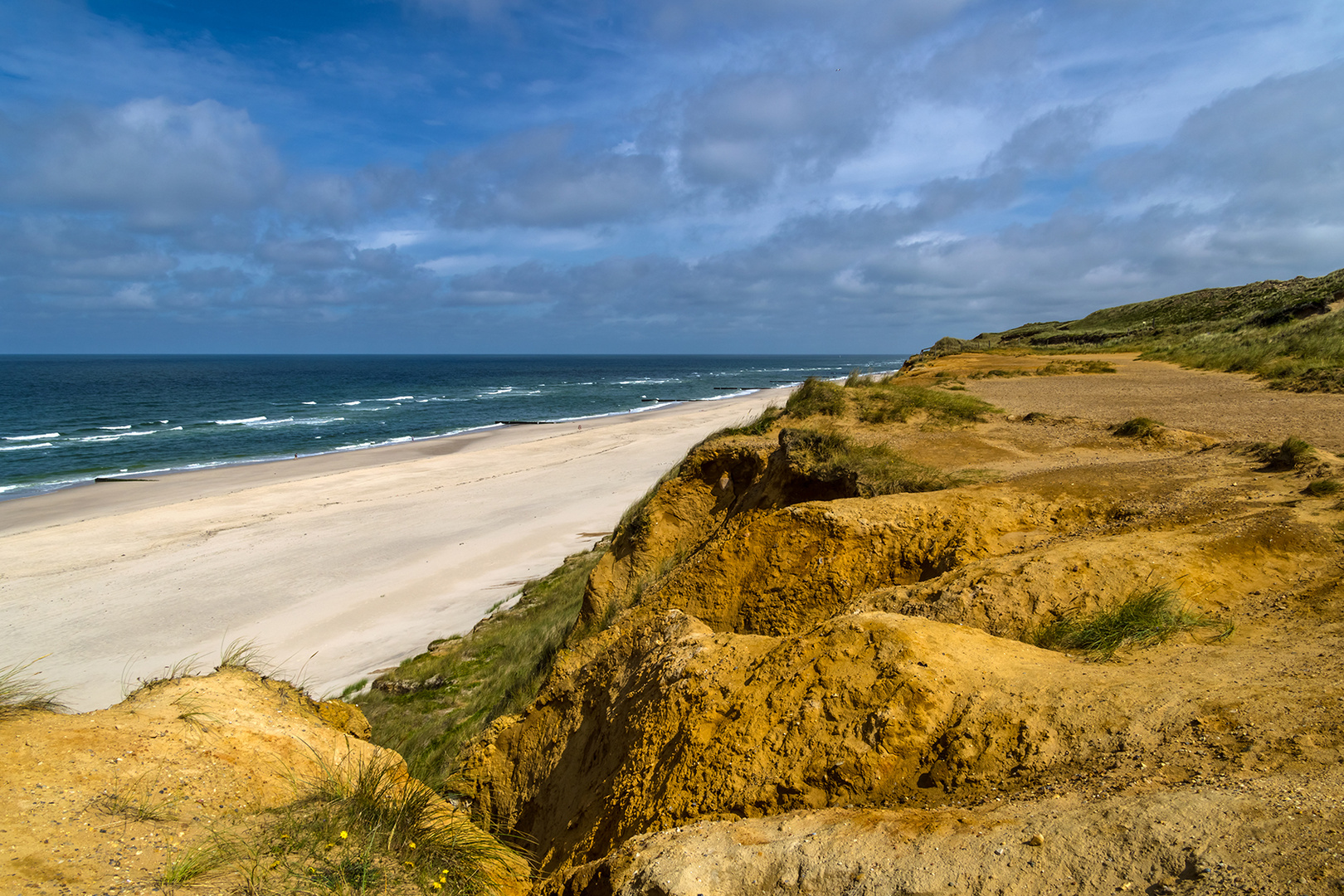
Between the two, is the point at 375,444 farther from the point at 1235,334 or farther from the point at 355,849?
the point at 1235,334

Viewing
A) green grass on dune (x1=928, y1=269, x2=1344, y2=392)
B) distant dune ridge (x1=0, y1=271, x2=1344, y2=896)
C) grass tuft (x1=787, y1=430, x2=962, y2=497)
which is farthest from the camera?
green grass on dune (x1=928, y1=269, x2=1344, y2=392)

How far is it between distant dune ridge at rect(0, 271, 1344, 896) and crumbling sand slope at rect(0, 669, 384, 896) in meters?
0.03

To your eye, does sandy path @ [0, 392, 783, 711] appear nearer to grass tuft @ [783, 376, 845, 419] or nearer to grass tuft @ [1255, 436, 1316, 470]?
grass tuft @ [783, 376, 845, 419]

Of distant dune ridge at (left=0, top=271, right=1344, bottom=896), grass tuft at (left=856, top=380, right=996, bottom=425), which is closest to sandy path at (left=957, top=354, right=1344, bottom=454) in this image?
distant dune ridge at (left=0, top=271, right=1344, bottom=896)

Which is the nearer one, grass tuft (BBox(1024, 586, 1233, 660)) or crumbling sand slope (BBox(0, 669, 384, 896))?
crumbling sand slope (BBox(0, 669, 384, 896))

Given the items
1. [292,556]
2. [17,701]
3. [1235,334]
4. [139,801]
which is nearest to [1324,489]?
[139,801]

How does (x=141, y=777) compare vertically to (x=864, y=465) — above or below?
below

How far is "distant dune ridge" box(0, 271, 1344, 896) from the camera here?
2848mm

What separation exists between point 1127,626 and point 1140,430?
687 cm

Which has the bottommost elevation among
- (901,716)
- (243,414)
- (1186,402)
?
(901,716)

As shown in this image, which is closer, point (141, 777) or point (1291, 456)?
point (141, 777)

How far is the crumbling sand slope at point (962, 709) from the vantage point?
2744 millimetres

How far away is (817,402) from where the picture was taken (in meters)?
12.9

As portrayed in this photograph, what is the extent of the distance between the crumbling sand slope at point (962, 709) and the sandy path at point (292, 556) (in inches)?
313
